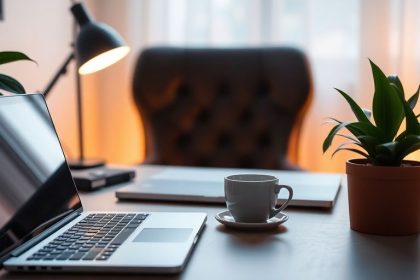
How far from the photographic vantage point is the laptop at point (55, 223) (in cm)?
63

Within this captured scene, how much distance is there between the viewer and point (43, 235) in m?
0.73

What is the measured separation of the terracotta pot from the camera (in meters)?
0.77

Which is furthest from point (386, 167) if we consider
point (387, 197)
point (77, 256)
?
point (77, 256)

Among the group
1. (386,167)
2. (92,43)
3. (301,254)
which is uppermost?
(92,43)

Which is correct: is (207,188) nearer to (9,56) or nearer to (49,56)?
(9,56)

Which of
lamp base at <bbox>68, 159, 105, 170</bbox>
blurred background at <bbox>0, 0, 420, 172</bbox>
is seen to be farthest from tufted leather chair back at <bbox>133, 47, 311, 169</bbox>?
lamp base at <bbox>68, 159, 105, 170</bbox>

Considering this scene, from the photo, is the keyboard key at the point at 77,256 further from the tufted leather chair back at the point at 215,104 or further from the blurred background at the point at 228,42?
the blurred background at the point at 228,42

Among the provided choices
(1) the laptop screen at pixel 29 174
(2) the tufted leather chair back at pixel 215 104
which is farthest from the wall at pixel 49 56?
(1) the laptop screen at pixel 29 174

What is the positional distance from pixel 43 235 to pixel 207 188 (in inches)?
→ 17.6

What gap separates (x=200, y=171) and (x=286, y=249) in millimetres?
689

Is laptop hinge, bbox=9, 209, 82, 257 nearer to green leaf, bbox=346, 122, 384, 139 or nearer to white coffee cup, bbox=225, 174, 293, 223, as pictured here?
white coffee cup, bbox=225, 174, 293, 223

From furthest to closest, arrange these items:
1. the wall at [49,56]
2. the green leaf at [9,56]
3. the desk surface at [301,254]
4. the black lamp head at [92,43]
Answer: the wall at [49,56] → the black lamp head at [92,43] → the green leaf at [9,56] → the desk surface at [301,254]

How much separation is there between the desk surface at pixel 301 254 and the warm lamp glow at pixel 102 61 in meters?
0.58

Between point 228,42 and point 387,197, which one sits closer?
point 387,197
